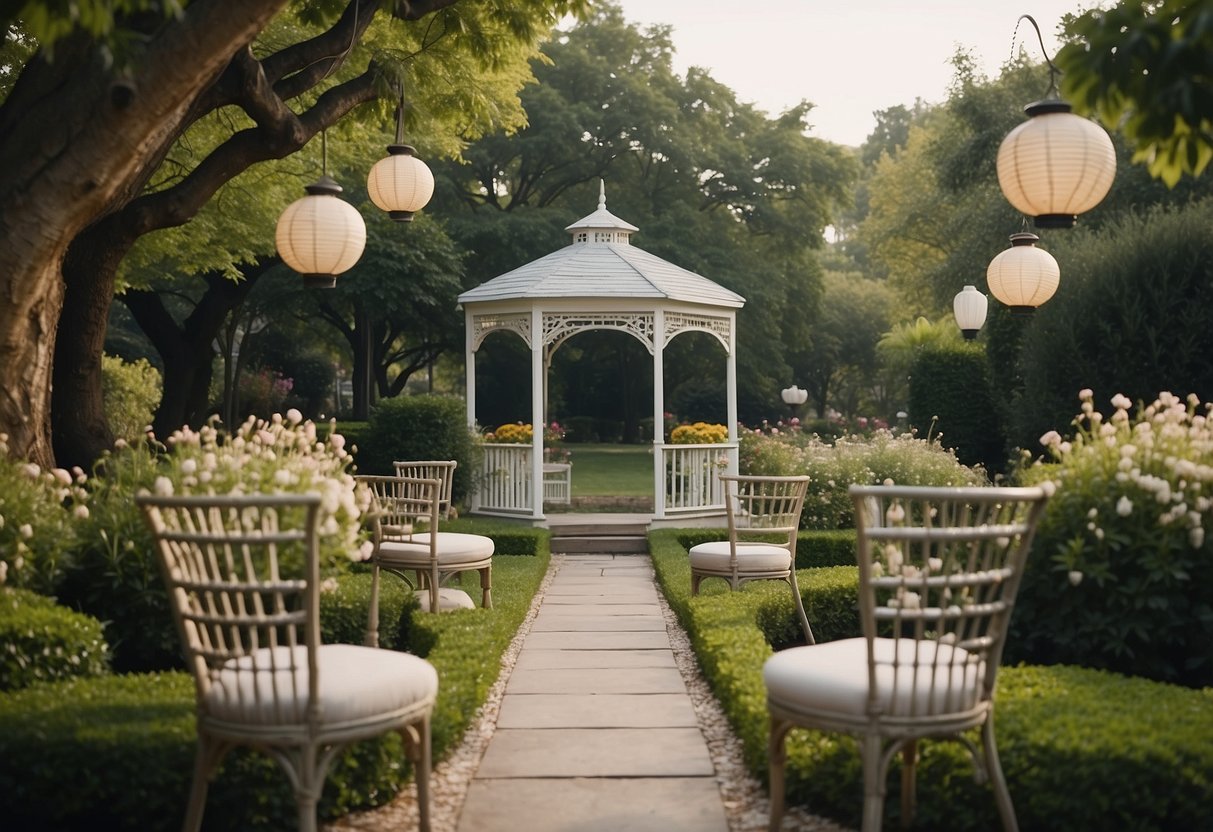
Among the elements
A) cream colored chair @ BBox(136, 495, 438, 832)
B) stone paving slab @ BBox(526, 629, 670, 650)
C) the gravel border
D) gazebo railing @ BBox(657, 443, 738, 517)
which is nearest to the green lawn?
gazebo railing @ BBox(657, 443, 738, 517)

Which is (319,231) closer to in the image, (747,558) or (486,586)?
(486,586)

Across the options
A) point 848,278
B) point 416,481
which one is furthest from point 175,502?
point 848,278

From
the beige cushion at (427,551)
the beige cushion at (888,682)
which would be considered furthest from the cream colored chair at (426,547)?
the beige cushion at (888,682)

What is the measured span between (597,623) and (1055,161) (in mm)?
4380

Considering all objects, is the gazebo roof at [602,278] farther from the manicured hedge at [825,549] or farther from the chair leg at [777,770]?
the chair leg at [777,770]

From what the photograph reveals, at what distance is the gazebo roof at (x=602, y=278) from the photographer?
42.6 feet

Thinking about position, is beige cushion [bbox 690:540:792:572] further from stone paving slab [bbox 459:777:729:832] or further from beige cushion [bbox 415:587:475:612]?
stone paving slab [bbox 459:777:729:832]

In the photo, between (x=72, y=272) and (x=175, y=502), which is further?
(x=72, y=272)

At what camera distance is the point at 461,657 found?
17.5 ft

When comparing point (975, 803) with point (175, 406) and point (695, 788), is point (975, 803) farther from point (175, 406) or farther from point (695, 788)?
point (175, 406)

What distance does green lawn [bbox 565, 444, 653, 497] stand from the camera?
1808 centimetres

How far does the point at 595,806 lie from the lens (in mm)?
3859

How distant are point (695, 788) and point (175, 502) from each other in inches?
89.4

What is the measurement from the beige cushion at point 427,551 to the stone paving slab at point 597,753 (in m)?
2.12
